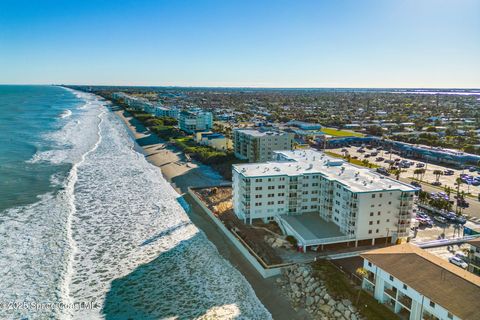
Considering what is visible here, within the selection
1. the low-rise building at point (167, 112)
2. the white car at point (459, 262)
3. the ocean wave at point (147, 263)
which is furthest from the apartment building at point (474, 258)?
the low-rise building at point (167, 112)

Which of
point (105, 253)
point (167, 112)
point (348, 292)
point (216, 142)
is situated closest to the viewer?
point (348, 292)

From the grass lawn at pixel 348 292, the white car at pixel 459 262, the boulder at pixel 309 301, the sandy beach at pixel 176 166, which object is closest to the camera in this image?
the grass lawn at pixel 348 292

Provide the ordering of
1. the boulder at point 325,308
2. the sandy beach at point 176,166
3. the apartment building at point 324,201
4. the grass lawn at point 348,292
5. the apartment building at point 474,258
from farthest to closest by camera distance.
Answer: the sandy beach at point 176,166, the apartment building at point 324,201, the apartment building at point 474,258, the boulder at point 325,308, the grass lawn at point 348,292

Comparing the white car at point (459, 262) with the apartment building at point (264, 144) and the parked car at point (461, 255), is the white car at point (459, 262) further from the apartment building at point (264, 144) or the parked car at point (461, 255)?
the apartment building at point (264, 144)

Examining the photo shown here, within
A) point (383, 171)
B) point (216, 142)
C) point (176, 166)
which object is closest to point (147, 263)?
point (176, 166)

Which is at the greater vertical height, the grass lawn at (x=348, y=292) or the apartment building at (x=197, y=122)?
the apartment building at (x=197, y=122)

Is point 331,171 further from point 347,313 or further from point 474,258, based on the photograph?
point 347,313
